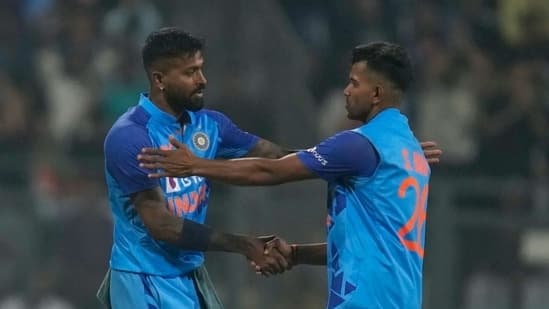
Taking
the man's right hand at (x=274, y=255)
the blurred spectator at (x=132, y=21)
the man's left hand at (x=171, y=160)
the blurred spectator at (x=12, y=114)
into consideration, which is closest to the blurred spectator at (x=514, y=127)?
the blurred spectator at (x=132, y=21)

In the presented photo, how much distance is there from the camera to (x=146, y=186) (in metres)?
6.30

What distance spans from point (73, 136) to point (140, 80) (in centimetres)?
78

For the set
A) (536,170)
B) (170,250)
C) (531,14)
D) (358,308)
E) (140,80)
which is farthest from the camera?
(140,80)

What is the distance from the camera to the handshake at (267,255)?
21.0 feet

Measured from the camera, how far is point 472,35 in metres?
12.0

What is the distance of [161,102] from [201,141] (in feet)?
0.91

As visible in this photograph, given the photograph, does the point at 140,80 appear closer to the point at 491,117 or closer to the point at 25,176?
the point at 25,176

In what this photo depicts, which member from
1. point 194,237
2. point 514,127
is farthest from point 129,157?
point 514,127

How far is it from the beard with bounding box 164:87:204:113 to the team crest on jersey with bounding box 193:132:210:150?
6.4 inches

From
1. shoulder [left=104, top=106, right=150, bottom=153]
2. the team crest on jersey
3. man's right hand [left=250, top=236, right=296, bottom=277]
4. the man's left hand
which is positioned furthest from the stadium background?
the man's left hand

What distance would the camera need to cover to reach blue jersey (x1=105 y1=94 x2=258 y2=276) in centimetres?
633

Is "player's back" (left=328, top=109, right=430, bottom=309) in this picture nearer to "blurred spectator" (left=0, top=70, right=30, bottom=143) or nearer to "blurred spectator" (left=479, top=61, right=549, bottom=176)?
"blurred spectator" (left=479, top=61, right=549, bottom=176)

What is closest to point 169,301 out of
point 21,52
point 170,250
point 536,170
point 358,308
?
point 170,250

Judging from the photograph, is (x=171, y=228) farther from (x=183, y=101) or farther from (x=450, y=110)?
(x=450, y=110)
